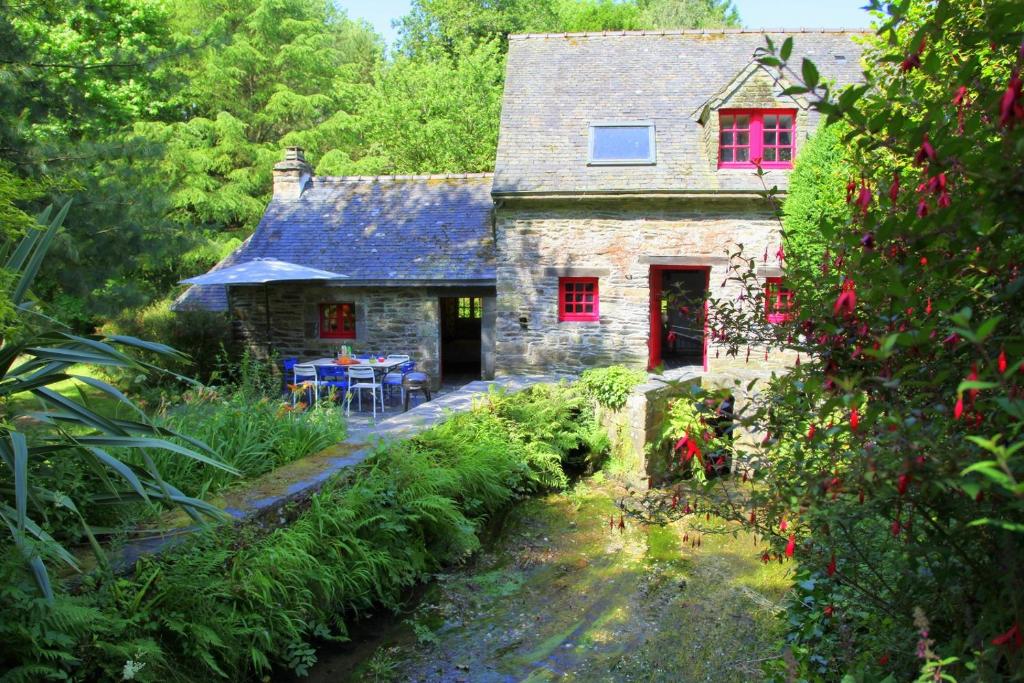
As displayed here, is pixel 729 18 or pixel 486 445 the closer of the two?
pixel 486 445

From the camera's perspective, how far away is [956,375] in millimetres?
1965

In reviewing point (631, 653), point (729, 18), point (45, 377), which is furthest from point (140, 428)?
point (729, 18)

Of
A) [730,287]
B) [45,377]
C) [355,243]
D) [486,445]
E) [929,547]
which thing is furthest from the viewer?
[355,243]

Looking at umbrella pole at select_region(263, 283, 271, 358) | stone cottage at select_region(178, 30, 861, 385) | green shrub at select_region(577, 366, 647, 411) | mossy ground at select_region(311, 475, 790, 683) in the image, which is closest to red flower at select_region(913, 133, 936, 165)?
mossy ground at select_region(311, 475, 790, 683)

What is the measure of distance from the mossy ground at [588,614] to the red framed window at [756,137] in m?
7.62

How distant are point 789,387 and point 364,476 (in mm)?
4732

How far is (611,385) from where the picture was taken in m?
9.87

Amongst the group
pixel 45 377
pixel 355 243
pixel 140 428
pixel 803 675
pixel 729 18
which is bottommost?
pixel 803 675

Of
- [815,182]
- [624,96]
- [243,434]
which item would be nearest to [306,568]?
[243,434]

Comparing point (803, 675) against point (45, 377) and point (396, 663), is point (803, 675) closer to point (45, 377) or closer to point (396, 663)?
point (396, 663)

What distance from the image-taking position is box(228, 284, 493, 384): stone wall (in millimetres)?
14008

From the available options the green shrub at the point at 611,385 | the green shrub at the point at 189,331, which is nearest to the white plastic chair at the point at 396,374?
the green shrub at the point at 611,385

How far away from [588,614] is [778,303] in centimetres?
381

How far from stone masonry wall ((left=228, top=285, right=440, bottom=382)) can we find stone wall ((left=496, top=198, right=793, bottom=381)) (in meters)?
1.58
